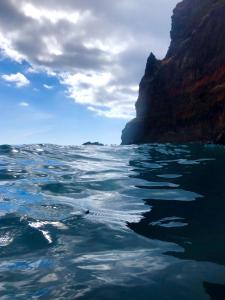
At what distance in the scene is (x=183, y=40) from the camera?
66750mm

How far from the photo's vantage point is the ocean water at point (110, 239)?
3.28 metres

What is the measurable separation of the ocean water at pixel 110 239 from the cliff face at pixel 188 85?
43.4m

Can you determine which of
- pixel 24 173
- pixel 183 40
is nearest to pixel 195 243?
pixel 24 173

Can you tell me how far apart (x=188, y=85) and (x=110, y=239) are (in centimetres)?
5742

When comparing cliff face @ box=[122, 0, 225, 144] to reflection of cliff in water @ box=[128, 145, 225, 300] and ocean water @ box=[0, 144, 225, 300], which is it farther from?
ocean water @ box=[0, 144, 225, 300]

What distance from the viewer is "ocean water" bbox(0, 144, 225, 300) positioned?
328 centimetres

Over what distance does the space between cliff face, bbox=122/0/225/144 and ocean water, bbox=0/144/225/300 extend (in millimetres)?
43410

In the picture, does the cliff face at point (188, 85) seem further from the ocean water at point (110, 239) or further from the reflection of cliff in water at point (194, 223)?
the ocean water at point (110, 239)

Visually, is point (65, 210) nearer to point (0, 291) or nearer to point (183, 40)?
point (0, 291)

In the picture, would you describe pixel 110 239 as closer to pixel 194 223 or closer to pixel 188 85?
pixel 194 223

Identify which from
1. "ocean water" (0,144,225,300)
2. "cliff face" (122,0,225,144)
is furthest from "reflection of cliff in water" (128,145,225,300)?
"cliff face" (122,0,225,144)

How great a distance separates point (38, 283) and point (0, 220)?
2.11 meters

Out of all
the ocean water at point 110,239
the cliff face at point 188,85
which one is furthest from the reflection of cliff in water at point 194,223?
the cliff face at point 188,85

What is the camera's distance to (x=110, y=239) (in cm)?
458
